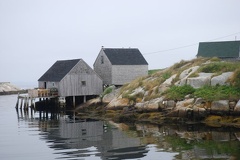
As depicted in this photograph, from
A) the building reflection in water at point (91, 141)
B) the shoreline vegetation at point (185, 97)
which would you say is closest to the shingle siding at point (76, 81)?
the shoreline vegetation at point (185, 97)

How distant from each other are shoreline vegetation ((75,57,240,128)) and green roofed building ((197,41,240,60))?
1357cm

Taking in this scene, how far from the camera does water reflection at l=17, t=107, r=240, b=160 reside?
1905 centimetres

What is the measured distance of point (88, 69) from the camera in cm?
5131

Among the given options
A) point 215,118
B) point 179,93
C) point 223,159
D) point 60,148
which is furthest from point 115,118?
point 223,159

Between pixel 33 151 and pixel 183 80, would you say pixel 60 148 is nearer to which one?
pixel 33 151

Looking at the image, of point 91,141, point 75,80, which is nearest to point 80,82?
point 75,80

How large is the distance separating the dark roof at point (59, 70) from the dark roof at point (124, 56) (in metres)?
5.77

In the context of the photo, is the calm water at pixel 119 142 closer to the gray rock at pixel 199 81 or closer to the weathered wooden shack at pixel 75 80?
the gray rock at pixel 199 81

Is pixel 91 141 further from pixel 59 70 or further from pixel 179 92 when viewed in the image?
pixel 59 70

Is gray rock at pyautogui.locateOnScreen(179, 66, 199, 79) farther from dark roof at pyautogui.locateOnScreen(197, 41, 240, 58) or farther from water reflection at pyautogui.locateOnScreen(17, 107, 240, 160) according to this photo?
dark roof at pyautogui.locateOnScreen(197, 41, 240, 58)

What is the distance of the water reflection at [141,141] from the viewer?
750 inches

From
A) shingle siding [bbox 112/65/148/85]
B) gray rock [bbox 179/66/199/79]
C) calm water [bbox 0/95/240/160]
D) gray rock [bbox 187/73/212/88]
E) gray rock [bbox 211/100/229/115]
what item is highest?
shingle siding [bbox 112/65/148/85]

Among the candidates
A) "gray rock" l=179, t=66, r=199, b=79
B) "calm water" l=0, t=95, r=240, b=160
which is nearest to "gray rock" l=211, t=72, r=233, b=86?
"gray rock" l=179, t=66, r=199, b=79

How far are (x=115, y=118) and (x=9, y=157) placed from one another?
18264mm
